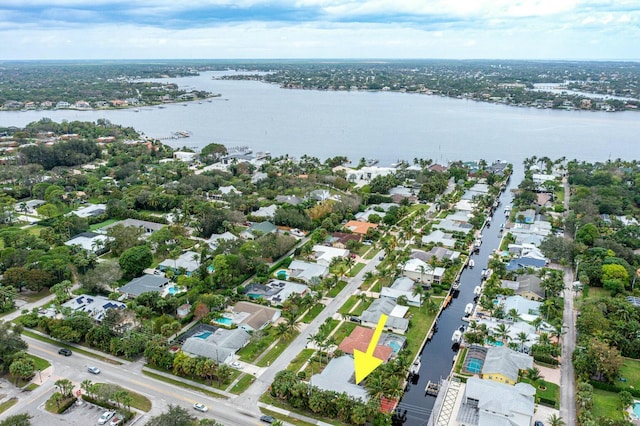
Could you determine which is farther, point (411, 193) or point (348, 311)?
point (411, 193)

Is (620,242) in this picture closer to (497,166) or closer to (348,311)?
(348,311)

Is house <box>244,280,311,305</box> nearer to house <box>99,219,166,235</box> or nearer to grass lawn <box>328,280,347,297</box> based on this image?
grass lawn <box>328,280,347,297</box>

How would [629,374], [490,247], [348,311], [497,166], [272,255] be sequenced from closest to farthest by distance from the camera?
[629,374], [348,311], [272,255], [490,247], [497,166]

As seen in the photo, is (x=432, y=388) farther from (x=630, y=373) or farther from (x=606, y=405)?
(x=630, y=373)

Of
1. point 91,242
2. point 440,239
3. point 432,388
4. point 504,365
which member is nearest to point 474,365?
point 504,365

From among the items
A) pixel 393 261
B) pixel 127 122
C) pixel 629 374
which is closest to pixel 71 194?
pixel 393 261

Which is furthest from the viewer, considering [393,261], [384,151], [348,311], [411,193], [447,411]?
[384,151]
